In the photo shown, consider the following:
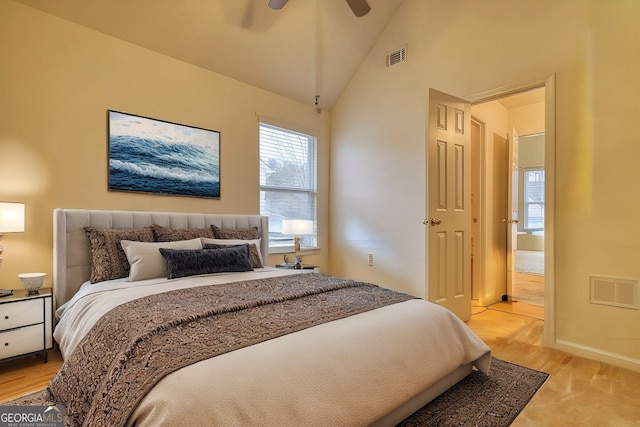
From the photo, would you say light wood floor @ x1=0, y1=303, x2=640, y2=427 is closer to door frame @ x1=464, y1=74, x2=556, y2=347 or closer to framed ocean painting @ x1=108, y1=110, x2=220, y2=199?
door frame @ x1=464, y1=74, x2=556, y2=347

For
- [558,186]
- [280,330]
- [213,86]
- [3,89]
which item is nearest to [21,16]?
[3,89]

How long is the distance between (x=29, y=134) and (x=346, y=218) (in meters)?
3.35

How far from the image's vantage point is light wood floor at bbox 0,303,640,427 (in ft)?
5.94

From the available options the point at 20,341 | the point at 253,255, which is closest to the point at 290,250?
the point at 253,255

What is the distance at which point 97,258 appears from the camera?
2594 mm

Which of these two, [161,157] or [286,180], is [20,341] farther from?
[286,180]

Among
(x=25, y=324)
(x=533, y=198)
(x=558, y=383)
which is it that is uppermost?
(x=533, y=198)

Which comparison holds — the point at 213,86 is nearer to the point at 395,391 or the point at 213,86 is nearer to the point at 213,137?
the point at 213,137

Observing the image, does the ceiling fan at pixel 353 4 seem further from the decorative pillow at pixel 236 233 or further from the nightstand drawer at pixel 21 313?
the nightstand drawer at pixel 21 313

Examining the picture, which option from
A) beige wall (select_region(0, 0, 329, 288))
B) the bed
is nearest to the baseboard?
the bed

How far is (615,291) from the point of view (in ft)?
8.23

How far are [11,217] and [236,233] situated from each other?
5.53ft

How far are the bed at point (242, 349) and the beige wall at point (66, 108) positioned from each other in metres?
0.28

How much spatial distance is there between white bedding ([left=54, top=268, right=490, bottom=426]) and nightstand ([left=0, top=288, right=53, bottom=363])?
527mm
